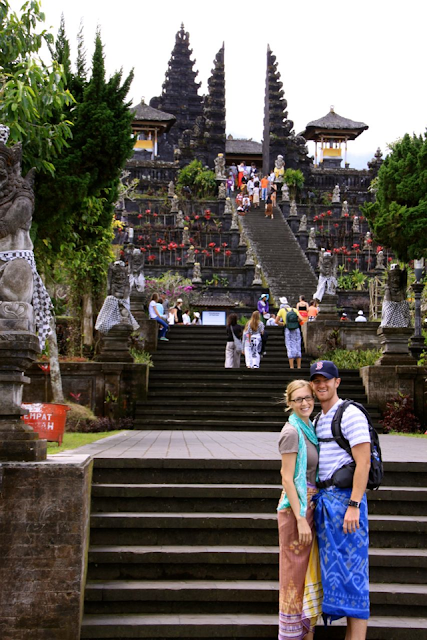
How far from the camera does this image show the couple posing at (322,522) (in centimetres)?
432

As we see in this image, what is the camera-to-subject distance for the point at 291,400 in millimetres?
4578

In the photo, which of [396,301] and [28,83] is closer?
[28,83]

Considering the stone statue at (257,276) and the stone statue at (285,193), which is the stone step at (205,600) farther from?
the stone statue at (285,193)

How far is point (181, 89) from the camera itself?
6291 cm

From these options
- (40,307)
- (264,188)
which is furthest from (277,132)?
(40,307)

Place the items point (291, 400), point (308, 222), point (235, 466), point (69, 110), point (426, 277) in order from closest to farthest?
point (291, 400)
point (235, 466)
point (69, 110)
point (426, 277)
point (308, 222)

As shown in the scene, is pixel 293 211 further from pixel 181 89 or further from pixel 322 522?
pixel 322 522

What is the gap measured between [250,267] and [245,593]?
25911 millimetres

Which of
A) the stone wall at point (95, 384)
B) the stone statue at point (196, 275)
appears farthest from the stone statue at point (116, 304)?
the stone statue at point (196, 275)

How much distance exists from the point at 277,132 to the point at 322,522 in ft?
168

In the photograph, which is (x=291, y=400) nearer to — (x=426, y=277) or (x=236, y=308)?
(x=426, y=277)

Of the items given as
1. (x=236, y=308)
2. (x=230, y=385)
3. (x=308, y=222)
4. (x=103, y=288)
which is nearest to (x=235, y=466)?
(x=230, y=385)

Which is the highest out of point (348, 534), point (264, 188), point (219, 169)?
point (219, 169)

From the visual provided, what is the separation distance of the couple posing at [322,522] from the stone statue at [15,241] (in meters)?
2.26
